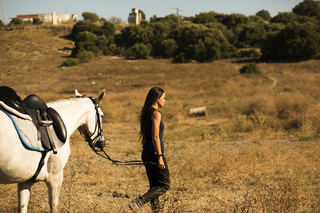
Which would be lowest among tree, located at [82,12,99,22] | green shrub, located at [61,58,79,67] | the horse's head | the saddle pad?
green shrub, located at [61,58,79,67]

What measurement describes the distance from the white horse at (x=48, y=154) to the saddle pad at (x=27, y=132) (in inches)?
1.6

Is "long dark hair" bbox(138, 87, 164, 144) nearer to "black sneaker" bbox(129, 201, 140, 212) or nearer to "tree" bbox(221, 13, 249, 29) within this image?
"black sneaker" bbox(129, 201, 140, 212)

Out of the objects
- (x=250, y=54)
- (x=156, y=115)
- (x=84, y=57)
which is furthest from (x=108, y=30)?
(x=156, y=115)

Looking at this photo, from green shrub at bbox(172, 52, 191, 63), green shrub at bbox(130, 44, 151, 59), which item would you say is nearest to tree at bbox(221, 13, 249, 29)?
green shrub at bbox(172, 52, 191, 63)

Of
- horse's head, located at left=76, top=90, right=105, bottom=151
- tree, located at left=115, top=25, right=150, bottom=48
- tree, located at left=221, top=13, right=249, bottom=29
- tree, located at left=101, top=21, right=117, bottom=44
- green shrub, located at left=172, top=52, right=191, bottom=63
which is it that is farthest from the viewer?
tree, located at left=221, top=13, right=249, bottom=29

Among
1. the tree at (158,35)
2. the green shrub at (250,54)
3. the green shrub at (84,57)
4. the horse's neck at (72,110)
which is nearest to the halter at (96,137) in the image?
the horse's neck at (72,110)

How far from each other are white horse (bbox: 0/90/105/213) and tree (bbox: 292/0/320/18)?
292ft

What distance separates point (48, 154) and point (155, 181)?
139 cm

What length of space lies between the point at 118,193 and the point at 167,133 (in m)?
5.43

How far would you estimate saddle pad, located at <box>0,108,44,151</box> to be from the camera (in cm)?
264

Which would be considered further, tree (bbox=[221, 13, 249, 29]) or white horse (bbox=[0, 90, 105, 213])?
tree (bbox=[221, 13, 249, 29])

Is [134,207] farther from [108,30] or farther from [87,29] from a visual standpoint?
[108,30]

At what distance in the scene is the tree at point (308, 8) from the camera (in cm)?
7551

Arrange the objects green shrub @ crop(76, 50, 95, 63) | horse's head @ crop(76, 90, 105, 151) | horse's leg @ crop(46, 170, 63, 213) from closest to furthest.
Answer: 1. horse's leg @ crop(46, 170, 63, 213)
2. horse's head @ crop(76, 90, 105, 151)
3. green shrub @ crop(76, 50, 95, 63)
